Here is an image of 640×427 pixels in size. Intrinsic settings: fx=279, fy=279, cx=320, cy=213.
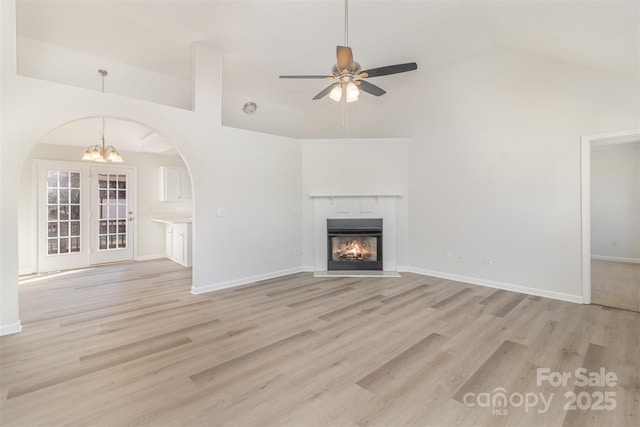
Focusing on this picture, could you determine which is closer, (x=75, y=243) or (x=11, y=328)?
(x=11, y=328)

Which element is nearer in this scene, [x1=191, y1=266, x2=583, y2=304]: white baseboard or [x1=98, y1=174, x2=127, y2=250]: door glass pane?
[x1=191, y1=266, x2=583, y2=304]: white baseboard

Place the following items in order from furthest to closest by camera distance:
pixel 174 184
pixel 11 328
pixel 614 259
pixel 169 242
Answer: pixel 174 184 < pixel 169 242 < pixel 614 259 < pixel 11 328

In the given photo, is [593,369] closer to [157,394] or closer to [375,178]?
[157,394]

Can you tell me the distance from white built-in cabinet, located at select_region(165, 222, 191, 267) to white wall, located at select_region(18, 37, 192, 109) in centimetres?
255

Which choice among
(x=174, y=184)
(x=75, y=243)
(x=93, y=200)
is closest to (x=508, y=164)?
(x=174, y=184)

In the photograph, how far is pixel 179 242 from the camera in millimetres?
6227

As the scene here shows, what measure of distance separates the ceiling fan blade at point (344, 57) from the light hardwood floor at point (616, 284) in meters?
4.39

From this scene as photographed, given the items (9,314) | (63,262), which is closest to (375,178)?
(9,314)

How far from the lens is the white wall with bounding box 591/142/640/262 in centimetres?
614

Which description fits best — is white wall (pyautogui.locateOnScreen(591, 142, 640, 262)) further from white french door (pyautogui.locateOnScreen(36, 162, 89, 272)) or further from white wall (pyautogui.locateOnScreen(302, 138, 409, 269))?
white french door (pyautogui.locateOnScreen(36, 162, 89, 272))

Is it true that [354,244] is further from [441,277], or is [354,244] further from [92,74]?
[92,74]

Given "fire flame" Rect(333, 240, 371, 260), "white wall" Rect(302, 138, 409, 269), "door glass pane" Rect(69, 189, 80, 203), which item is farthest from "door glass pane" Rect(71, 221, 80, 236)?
"fire flame" Rect(333, 240, 371, 260)

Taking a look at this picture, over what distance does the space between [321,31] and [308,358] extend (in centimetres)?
394

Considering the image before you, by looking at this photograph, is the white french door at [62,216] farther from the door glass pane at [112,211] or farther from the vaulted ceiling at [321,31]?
the vaulted ceiling at [321,31]
